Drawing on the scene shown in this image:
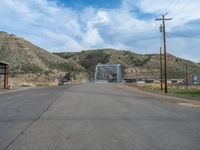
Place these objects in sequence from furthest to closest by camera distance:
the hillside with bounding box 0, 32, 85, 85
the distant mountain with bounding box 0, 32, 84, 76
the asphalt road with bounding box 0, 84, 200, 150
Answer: the distant mountain with bounding box 0, 32, 84, 76
the hillside with bounding box 0, 32, 85, 85
the asphalt road with bounding box 0, 84, 200, 150

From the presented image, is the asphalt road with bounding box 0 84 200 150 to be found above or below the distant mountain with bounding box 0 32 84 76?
below

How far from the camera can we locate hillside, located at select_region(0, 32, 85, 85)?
118m

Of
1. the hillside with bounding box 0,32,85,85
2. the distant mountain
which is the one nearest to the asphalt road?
the hillside with bounding box 0,32,85,85

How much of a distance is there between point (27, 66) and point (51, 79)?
415 inches

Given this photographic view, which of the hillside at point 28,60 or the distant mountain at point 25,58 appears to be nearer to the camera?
the hillside at point 28,60

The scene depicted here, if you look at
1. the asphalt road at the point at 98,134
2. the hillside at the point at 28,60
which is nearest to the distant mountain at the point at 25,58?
the hillside at the point at 28,60

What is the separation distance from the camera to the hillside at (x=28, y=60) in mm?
118356

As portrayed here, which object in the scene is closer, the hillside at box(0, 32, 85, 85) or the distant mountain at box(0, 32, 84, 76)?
the hillside at box(0, 32, 85, 85)

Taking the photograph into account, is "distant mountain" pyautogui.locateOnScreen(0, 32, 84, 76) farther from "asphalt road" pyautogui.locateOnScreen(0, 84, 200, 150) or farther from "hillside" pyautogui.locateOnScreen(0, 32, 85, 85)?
"asphalt road" pyautogui.locateOnScreen(0, 84, 200, 150)

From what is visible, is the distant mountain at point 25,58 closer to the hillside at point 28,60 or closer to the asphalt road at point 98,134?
the hillside at point 28,60

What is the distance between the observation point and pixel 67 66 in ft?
506

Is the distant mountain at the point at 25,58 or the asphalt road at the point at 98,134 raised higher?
the distant mountain at the point at 25,58

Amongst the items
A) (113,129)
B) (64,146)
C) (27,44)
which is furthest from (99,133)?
(27,44)

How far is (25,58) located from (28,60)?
1434mm
